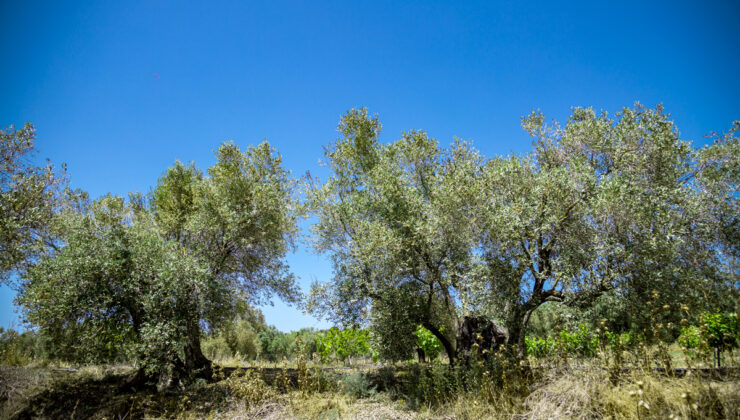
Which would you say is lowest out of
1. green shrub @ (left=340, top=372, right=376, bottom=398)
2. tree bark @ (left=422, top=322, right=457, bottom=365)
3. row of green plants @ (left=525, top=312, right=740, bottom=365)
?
green shrub @ (left=340, top=372, right=376, bottom=398)

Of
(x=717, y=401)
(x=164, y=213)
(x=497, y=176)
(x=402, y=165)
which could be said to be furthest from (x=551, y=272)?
(x=164, y=213)

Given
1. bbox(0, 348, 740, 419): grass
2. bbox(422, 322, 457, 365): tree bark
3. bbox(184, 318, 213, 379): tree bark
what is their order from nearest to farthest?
1. bbox(0, 348, 740, 419): grass
2. bbox(422, 322, 457, 365): tree bark
3. bbox(184, 318, 213, 379): tree bark

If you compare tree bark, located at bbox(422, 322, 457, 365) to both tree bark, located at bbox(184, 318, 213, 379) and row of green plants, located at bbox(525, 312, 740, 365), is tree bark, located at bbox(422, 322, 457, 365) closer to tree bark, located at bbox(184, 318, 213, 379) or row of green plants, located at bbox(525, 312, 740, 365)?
row of green plants, located at bbox(525, 312, 740, 365)

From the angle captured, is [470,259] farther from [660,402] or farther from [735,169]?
[735,169]

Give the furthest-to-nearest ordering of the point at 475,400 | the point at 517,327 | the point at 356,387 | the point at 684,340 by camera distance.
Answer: the point at 517,327 < the point at 356,387 < the point at 475,400 < the point at 684,340

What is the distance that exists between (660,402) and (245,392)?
34.8ft

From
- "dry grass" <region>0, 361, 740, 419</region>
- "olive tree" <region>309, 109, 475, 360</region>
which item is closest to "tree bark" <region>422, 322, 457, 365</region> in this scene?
"olive tree" <region>309, 109, 475, 360</region>

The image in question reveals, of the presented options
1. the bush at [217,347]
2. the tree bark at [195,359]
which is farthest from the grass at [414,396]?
the bush at [217,347]

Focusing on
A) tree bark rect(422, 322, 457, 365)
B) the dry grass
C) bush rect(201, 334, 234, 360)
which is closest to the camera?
the dry grass

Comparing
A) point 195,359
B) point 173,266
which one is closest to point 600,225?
point 173,266

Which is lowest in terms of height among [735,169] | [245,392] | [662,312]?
[245,392]

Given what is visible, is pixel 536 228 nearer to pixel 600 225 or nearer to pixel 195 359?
pixel 600 225

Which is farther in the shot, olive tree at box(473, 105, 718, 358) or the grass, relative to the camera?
olive tree at box(473, 105, 718, 358)

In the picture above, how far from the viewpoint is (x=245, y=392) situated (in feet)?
33.5
